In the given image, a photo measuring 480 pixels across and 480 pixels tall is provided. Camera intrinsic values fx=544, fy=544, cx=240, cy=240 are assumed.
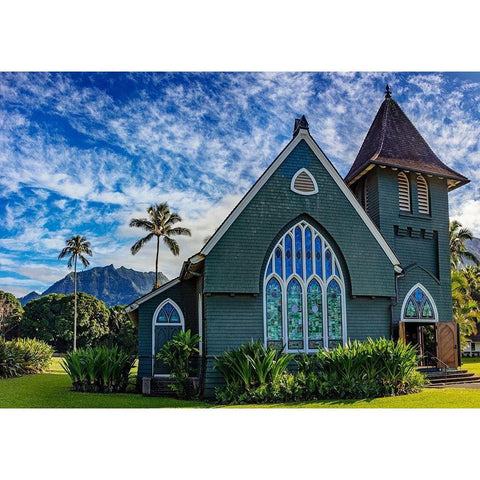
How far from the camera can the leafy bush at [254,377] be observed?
11742 mm

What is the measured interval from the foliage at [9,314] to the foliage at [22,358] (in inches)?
271

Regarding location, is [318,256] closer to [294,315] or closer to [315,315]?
[315,315]

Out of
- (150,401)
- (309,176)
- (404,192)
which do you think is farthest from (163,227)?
(150,401)

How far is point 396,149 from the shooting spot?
16891 millimetres

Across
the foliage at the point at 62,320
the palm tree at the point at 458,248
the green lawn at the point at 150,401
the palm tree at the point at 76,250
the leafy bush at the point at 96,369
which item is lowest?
the green lawn at the point at 150,401

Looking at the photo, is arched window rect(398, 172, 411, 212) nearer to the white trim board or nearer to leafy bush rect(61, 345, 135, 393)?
the white trim board

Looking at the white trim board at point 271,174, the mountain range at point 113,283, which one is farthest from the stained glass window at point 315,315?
the mountain range at point 113,283

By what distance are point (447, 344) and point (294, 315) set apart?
512cm

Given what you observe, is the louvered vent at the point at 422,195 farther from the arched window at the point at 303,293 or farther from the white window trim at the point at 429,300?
the arched window at the point at 303,293

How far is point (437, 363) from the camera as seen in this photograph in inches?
604

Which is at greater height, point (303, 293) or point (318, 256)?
point (318, 256)

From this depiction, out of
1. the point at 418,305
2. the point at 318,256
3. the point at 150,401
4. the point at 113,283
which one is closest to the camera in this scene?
the point at 150,401

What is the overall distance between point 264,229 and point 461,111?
5859 mm

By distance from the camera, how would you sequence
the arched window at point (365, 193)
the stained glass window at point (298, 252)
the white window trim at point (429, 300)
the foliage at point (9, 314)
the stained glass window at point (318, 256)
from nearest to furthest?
the stained glass window at point (298, 252) → the stained glass window at point (318, 256) → the white window trim at point (429, 300) → the arched window at point (365, 193) → the foliage at point (9, 314)
